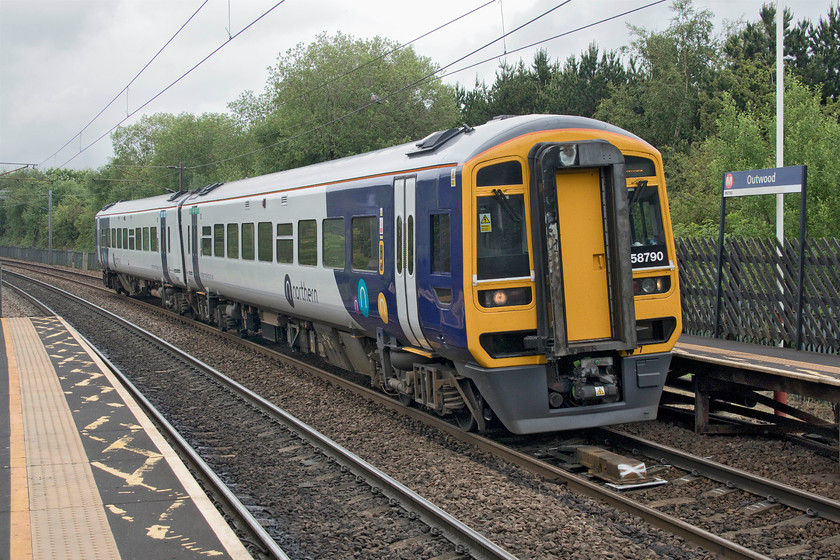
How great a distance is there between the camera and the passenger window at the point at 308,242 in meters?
11.2

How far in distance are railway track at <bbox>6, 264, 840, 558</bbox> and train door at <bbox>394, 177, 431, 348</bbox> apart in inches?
57.3

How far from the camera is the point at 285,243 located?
12445 mm

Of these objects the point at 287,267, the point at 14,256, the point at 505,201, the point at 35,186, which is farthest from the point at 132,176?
the point at 505,201

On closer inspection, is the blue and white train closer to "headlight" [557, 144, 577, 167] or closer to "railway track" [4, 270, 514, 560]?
"headlight" [557, 144, 577, 167]

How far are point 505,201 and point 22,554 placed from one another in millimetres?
4737

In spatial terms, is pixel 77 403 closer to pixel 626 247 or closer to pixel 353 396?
pixel 353 396

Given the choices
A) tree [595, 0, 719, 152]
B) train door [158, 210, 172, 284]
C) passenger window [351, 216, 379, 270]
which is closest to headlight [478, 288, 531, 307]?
passenger window [351, 216, 379, 270]

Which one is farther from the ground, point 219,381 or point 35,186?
point 35,186

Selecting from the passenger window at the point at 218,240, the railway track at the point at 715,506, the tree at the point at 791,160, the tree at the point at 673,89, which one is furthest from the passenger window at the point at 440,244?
the tree at the point at 673,89

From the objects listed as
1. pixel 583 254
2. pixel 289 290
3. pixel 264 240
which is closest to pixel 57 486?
pixel 583 254

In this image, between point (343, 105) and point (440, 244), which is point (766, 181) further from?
point (343, 105)

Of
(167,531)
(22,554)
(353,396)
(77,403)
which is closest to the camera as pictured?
(22,554)

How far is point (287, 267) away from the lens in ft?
40.6

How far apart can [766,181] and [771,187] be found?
0.13 m
